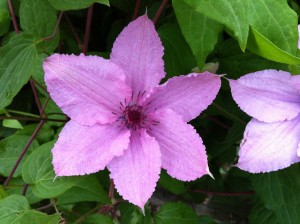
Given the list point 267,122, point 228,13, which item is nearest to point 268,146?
point 267,122

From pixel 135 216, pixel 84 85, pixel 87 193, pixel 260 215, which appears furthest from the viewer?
pixel 260 215

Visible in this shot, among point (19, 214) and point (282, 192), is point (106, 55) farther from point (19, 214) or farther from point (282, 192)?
point (282, 192)

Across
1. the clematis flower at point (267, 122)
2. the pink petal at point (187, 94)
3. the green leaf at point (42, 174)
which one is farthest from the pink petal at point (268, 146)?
the green leaf at point (42, 174)

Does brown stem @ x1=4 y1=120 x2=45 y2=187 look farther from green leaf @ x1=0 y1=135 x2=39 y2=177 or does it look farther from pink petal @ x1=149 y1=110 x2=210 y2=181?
pink petal @ x1=149 y1=110 x2=210 y2=181

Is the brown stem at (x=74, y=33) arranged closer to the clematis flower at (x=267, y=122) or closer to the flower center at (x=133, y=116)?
the flower center at (x=133, y=116)

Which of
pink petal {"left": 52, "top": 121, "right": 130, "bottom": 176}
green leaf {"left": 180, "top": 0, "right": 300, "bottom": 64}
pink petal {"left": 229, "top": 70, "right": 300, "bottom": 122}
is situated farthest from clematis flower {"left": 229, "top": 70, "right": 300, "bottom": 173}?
pink petal {"left": 52, "top": 121, "right": 130, "bottom": 176}

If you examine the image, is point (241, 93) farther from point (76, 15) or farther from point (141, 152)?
point (76, 15)
